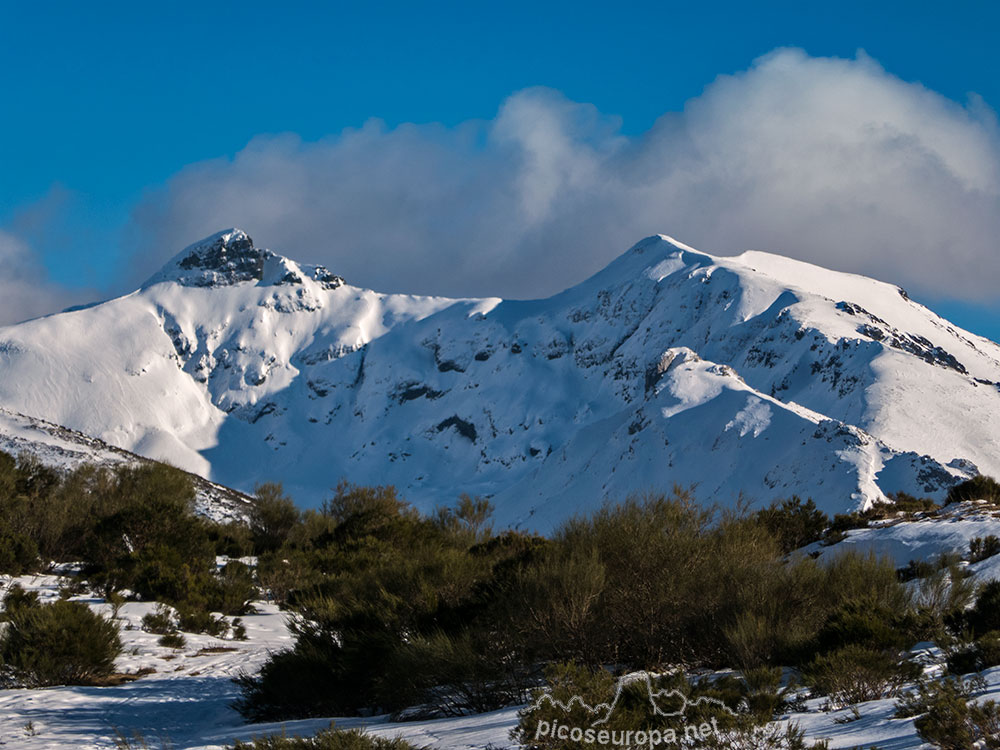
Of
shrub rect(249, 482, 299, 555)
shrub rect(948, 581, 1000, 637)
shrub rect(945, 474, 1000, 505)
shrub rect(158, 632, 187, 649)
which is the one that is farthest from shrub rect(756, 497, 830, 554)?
shrub rect(249, 482, 299, 555)

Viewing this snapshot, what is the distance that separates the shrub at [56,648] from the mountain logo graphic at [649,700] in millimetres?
7302

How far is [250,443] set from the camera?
7854 inches

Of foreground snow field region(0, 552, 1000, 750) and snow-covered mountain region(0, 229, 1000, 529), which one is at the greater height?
snow-covered mountain region(0, 229, 1000, 529)

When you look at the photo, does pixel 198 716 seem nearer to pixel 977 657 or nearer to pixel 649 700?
pixel 649 700

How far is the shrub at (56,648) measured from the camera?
12.0m

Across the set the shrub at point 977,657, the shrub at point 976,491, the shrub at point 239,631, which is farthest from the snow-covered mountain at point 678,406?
the shrub at point 239,631

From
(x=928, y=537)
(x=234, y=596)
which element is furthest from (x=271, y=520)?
(x=928, y=537)

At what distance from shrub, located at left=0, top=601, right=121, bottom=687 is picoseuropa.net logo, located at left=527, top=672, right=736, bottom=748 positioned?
7351 millimetres

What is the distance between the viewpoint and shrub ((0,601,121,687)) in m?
12.0

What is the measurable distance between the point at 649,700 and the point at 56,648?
8059 mm

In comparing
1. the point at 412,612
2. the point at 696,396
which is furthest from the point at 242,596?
the point at 696,396

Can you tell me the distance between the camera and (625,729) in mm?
6852

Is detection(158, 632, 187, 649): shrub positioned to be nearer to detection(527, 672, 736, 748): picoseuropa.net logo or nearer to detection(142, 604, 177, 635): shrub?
detection(142, 604, 177, 635): shrub

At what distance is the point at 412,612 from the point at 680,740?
528 centimetres
